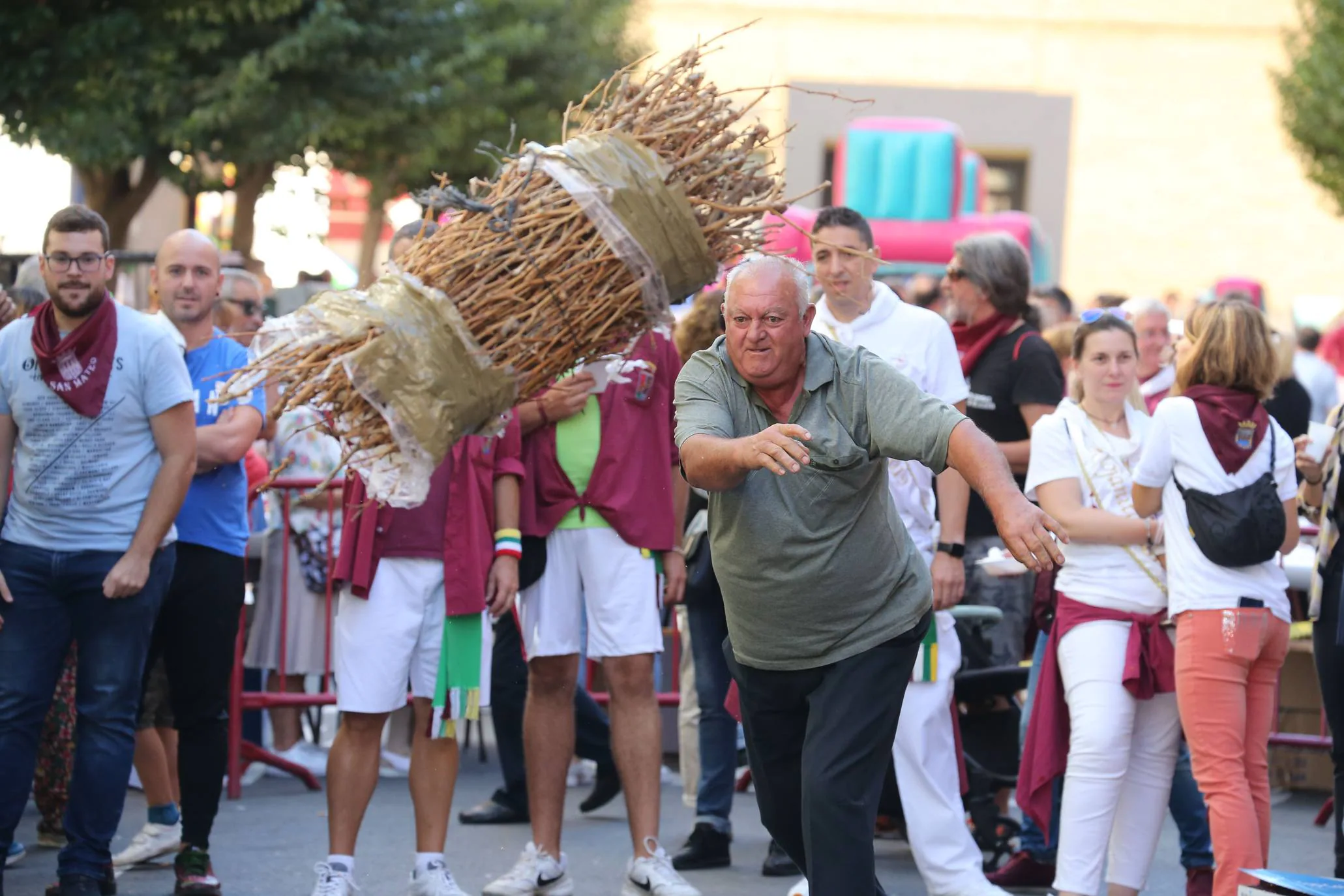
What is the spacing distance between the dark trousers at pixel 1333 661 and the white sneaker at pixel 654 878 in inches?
91.2

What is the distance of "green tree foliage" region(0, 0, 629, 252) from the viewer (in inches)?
525

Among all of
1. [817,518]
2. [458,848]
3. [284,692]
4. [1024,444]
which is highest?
[1024,444]

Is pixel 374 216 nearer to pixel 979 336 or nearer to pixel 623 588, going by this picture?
pixel 979 336

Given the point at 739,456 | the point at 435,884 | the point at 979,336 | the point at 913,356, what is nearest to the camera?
the point at 739,456

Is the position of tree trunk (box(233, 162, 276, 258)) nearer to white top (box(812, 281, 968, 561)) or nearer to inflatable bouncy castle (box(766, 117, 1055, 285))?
inflatable bouncy castle (box(766, 117, 1055, 285))

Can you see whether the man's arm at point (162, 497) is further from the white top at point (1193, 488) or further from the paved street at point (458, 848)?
the white top at point (1193, 488)

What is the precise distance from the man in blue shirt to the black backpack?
334 cm

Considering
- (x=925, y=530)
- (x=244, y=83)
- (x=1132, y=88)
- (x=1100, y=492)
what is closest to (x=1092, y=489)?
(x=1100, y=492)

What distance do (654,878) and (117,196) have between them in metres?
14.5

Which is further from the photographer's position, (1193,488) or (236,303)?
(236,303)

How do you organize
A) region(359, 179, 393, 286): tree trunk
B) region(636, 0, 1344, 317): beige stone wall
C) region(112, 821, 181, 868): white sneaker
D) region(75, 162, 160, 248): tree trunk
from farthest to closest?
region(636, 0, 1344, 317): beige stone wall < region(359, 179, 393, 286): tree trunk < region(75, 162, 160, 248): tree trunk < region(112, 821, 181, 868): white sneaker

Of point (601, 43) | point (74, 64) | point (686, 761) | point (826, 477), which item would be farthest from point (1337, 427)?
point (601, 43)

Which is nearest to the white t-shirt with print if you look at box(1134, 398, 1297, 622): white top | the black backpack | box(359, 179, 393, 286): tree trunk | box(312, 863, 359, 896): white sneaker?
box(1134, 398, 1297, 622): white top

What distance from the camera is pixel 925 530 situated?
6.46m
